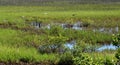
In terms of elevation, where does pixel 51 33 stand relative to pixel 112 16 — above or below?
above

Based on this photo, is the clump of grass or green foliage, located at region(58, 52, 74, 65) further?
the clump of grass

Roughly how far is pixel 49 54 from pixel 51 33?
29.9 feet

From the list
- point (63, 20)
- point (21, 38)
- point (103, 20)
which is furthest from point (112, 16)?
point (21, 38)

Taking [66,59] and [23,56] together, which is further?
[23,56]

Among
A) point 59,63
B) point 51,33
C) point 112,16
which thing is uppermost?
point 59,63

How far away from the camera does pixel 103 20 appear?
149 ft

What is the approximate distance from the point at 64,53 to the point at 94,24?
22918mm

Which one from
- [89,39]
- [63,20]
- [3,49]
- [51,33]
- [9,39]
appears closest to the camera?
[3,49]

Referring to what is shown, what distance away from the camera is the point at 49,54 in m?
18.3

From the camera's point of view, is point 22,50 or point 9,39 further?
point 9,39

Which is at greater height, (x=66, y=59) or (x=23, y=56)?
(x=66, y=59)

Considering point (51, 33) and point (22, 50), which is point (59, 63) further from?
point (51, 33)

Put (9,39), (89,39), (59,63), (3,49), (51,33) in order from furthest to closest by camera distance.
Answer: (51,33)
(89,39)
(9,39)
(3,49)
(59,63)

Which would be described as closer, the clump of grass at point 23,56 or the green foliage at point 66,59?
the green foliage at point 66,59
